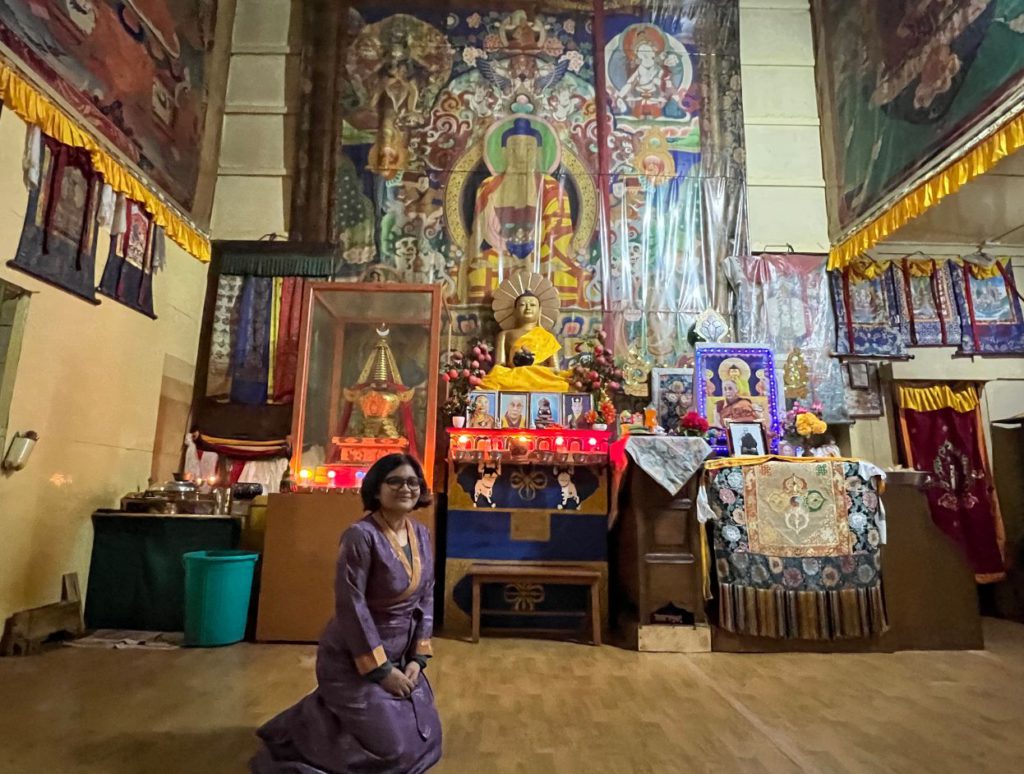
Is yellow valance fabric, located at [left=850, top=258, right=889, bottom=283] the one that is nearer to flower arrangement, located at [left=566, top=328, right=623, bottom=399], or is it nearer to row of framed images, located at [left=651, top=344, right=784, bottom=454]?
row of framed images, located at [left=651, top=344, right=784, bottom=454]

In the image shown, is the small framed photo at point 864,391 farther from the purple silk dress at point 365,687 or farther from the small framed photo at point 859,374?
the purple silk dress at point 365,687

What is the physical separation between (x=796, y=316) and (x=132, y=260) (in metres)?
5.23

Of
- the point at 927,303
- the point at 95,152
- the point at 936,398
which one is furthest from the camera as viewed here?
the point at 927,303

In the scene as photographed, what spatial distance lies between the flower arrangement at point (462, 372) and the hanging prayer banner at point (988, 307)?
4.09m

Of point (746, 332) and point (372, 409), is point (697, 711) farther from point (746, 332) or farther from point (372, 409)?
point (746, 332)

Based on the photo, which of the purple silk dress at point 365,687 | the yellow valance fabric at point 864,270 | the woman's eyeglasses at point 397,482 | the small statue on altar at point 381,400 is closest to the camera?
the purple silk dress at point 365,687

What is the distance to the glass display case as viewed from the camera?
4.27m

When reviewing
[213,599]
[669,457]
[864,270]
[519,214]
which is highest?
[519,214]

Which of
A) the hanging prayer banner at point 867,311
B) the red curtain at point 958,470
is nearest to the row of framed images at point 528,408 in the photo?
the hanging prayer banner at point 867,311

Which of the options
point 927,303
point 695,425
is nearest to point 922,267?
point 927,303

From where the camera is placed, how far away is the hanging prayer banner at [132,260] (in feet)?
13.3

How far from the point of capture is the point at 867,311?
5242 millimetres

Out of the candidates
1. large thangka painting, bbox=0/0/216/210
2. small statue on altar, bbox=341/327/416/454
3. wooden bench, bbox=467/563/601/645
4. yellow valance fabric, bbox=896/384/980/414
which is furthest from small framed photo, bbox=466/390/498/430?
yellow valance fabric, bbox=896/384/980/414

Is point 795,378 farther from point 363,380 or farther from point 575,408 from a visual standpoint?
point 363,380
